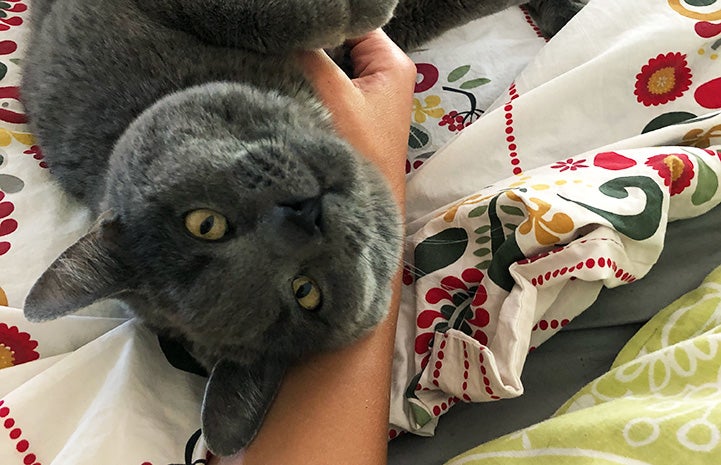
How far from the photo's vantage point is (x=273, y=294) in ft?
2.78

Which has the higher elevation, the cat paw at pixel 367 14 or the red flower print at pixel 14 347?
the cat paw at pixel 367 14

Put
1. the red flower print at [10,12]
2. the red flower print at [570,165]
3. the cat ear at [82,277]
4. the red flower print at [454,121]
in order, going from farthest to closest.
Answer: the red flower print at [10,12], the red flower print at [454,121], the red flower print at [570,165], the cat ear at [82,277]

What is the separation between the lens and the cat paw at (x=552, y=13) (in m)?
1.30

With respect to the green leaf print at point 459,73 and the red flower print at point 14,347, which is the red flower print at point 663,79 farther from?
the red flower print at point 14,347

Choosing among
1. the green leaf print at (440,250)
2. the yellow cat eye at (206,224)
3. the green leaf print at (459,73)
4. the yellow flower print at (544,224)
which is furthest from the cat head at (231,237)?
the green leaf print at (459,73)

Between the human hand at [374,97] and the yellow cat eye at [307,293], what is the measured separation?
0.28m

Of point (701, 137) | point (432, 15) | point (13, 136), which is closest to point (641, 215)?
point (701, 137)

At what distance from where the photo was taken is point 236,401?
82cm

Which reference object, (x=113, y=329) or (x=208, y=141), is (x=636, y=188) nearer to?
(x=208, y=141)

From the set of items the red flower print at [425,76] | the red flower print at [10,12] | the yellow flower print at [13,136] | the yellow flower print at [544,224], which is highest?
the red flower print at [10,12]

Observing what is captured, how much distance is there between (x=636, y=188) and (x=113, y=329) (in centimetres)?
83

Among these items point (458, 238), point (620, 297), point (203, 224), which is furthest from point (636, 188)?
point (203, 224)

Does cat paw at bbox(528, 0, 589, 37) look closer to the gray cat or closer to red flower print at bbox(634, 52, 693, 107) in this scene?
red flower print at bbox(634, 52, 693, 107)

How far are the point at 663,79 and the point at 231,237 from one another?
0.82 metres
